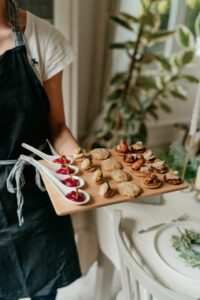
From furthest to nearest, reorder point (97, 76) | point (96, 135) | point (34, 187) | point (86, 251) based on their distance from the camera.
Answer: point (97, 76)
point (96, 135)
point (86, 251)
point (34, 187)

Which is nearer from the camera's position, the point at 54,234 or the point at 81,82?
the point at 54,234

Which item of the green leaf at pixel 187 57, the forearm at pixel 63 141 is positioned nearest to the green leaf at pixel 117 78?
the green leaf at pixel 187 57

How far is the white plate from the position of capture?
84 cm

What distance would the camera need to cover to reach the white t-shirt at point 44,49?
833 mm

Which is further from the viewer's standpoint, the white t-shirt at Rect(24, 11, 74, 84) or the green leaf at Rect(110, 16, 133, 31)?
the green leaf at Rect(110, 16, 133, 31)

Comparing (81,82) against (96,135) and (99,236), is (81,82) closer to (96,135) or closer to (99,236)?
(96,135)

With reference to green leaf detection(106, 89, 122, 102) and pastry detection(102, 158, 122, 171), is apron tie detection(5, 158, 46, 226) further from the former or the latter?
green leaf detection(106, 89, 122, 102)

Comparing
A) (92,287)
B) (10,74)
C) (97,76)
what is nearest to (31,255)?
(10,74)

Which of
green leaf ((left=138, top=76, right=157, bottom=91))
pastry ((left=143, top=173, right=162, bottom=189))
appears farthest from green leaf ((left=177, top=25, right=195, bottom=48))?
pastry ((left=143, top=173, right=162, bottom=189))

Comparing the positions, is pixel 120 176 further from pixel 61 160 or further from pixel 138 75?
pixel 138 75

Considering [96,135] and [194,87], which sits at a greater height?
[194,87]

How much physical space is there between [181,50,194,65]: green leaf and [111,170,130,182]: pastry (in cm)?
170

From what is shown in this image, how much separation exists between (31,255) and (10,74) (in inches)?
24.3

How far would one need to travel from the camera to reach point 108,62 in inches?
95.5
